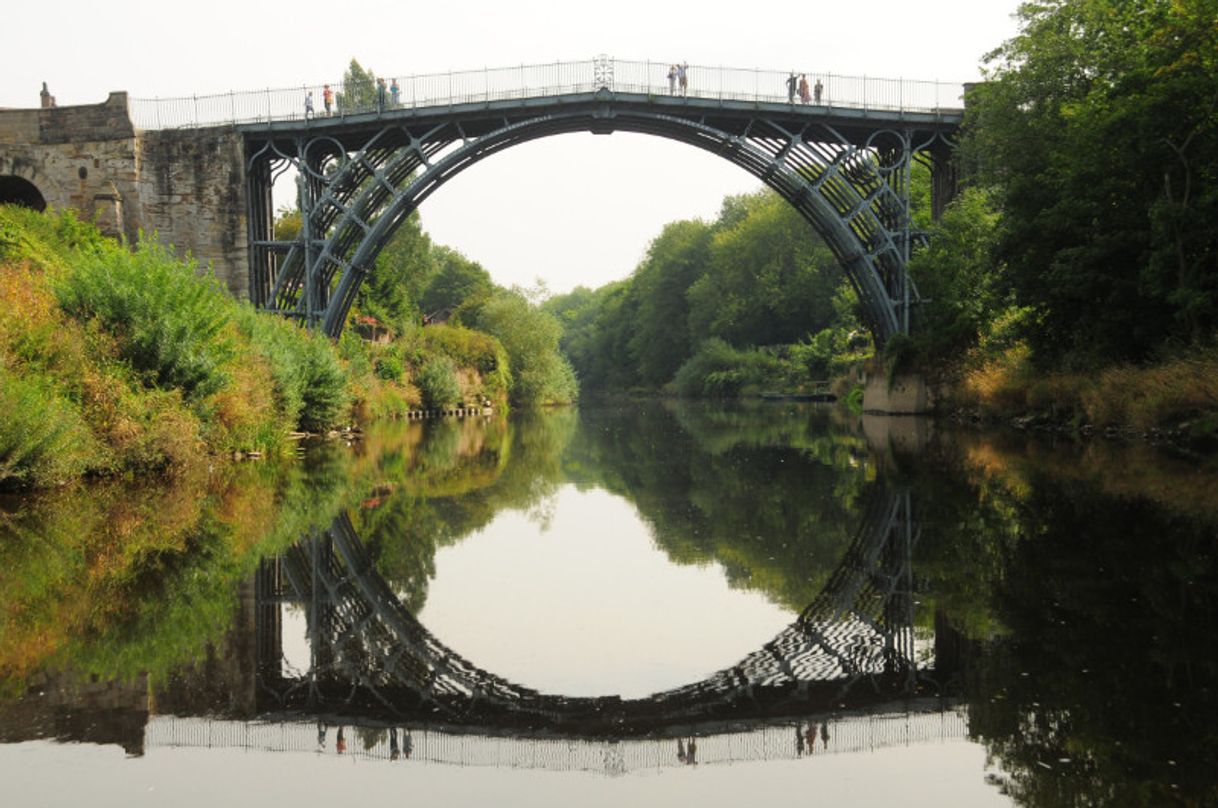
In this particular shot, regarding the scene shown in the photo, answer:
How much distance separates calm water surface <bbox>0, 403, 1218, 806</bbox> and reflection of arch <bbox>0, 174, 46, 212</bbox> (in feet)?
90.1

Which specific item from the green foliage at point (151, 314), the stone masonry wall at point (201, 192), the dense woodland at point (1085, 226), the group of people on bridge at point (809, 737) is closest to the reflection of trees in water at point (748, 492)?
the group of people on bridge at point (809, 737)

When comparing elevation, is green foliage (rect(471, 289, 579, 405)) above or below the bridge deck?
below

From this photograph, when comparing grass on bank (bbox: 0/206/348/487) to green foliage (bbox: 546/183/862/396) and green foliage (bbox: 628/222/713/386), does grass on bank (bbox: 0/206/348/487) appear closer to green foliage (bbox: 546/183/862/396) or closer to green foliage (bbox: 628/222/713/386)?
green foliage (bbox: 546/183/862/396)

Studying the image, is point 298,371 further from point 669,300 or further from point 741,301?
point 669,300

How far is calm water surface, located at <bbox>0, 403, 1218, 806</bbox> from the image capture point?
5082mm

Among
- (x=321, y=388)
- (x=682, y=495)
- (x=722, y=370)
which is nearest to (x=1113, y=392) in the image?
(x=682, y=495)

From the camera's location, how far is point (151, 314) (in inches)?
722

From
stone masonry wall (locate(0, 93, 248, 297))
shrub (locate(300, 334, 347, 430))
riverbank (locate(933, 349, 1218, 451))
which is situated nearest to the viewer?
riverbank (locate(933, 349, 1218, 451))

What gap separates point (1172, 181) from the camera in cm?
2344

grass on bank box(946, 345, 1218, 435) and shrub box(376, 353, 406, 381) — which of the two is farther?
shrub box(376, 353, 406, 381)

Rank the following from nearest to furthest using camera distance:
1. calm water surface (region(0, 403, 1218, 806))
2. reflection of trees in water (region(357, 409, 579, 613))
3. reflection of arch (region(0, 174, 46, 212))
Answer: calm water surface (region(0, 403, 1218, 806)) → reflection of trees in water (region(357, 409, 579, 613)) → reflection of arch (region(0, 174, 46, 212))

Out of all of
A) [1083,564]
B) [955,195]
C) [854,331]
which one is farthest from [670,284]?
[1083,564]

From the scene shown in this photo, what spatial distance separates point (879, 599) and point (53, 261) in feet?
72.1

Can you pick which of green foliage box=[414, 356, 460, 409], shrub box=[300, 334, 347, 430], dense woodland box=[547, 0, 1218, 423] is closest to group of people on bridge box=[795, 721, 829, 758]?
dense woodland box=[547, 0, 1218, 423]
